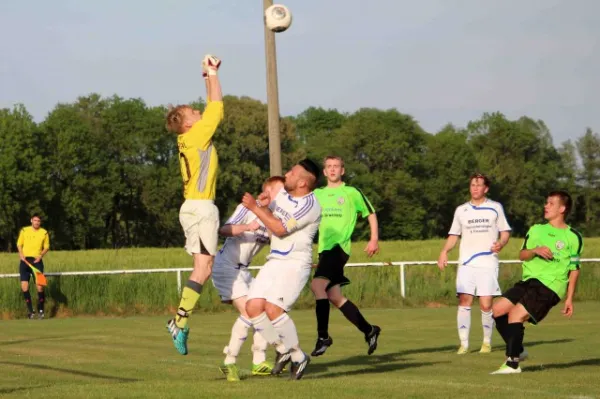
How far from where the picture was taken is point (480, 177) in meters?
14.0

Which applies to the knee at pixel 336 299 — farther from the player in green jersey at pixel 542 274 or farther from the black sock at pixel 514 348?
the black sock at pixel 514 348

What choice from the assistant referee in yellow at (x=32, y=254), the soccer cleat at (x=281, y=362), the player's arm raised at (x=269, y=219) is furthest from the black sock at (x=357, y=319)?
the assistant referee in yellow at (x=32, y=254)

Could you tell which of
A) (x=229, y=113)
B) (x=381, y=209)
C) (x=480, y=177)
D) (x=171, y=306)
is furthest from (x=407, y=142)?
(x=480, y=177)

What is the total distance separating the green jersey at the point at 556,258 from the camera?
36.0ft

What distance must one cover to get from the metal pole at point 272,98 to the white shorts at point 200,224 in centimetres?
961

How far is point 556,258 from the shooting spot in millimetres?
10977

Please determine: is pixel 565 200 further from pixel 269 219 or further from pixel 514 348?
pixel 269 219

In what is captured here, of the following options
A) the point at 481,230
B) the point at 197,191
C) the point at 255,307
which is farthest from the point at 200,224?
the point at 481,230

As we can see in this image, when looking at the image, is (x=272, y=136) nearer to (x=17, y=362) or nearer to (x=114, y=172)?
(x=17, y=362)

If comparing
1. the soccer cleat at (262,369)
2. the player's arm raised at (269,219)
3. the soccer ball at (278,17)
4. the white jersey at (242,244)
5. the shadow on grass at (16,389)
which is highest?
the soccer ball at (278,17)

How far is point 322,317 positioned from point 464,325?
2.41 meters

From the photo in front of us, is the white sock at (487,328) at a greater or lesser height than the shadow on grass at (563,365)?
greater

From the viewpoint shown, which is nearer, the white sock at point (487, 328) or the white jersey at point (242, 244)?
the white jersey at point (242, 244)

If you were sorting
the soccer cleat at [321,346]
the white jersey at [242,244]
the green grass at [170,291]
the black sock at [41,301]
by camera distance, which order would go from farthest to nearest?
1. the green grass at [170,291]
2. the black sock at [41,301]
3. the soccer cleat at [321,346]
4. the white jersey at [242,244]
